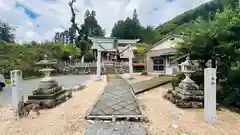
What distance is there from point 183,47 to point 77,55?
676 inches

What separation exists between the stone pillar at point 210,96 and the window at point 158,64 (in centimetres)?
981

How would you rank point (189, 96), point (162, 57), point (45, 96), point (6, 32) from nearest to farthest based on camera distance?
point (189, 96), point (45, 96), point (162, 57), point (6, 32)

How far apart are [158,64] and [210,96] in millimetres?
10252

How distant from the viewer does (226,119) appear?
117 inches

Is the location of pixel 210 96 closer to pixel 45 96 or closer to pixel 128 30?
pixel 45 96

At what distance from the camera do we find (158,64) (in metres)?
12.9

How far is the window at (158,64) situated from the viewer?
12477 mm

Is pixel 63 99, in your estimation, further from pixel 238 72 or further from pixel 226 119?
pixel 238 72

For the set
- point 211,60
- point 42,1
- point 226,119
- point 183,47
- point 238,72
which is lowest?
point 226,119

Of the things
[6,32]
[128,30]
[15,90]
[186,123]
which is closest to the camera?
[186,123]

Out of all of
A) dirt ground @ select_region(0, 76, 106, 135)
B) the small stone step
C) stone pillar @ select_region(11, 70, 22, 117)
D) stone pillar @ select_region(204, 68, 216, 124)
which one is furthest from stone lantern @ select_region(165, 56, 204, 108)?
stone pillar @ select_region(11, 70, 22, 117)

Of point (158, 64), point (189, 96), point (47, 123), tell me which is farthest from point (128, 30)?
point (47, 123)

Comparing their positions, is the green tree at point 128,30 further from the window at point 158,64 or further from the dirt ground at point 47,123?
the dirt ground at point 47,123

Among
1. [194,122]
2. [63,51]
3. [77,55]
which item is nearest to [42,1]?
[63,51]
